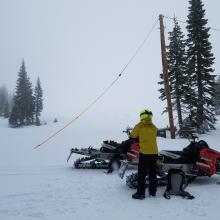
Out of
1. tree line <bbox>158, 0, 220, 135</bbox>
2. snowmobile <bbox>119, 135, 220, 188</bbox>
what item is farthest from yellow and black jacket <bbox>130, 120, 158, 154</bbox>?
tree line <bbox>158, 0, 220, 135</bbox>

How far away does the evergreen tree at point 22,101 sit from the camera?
3007 inches

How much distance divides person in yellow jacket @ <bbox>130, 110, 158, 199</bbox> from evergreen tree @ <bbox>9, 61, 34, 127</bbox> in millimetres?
68952

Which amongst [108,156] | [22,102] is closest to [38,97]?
[22,102]

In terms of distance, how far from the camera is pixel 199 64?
33.5 metres

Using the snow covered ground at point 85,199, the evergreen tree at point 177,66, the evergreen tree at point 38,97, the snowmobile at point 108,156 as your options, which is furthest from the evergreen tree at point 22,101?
the snow covered ground at point 85,199

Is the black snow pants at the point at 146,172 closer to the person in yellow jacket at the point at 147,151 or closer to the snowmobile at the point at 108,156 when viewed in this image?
the person in yellow jacket at the point at 147,151

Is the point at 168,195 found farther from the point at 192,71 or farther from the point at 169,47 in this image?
the point at 169,47

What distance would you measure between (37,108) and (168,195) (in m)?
78.3

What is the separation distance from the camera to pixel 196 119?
32.7 meters

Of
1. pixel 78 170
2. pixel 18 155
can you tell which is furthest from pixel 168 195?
pixel 18 155

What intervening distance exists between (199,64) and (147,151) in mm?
26097

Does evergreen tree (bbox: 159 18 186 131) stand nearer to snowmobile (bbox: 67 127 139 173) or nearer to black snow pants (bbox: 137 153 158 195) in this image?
snowmobile (bbox: 67 127 139 173)

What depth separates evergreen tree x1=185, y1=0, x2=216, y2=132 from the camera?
1309 inches

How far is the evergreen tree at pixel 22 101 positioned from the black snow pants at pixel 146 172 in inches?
2722
